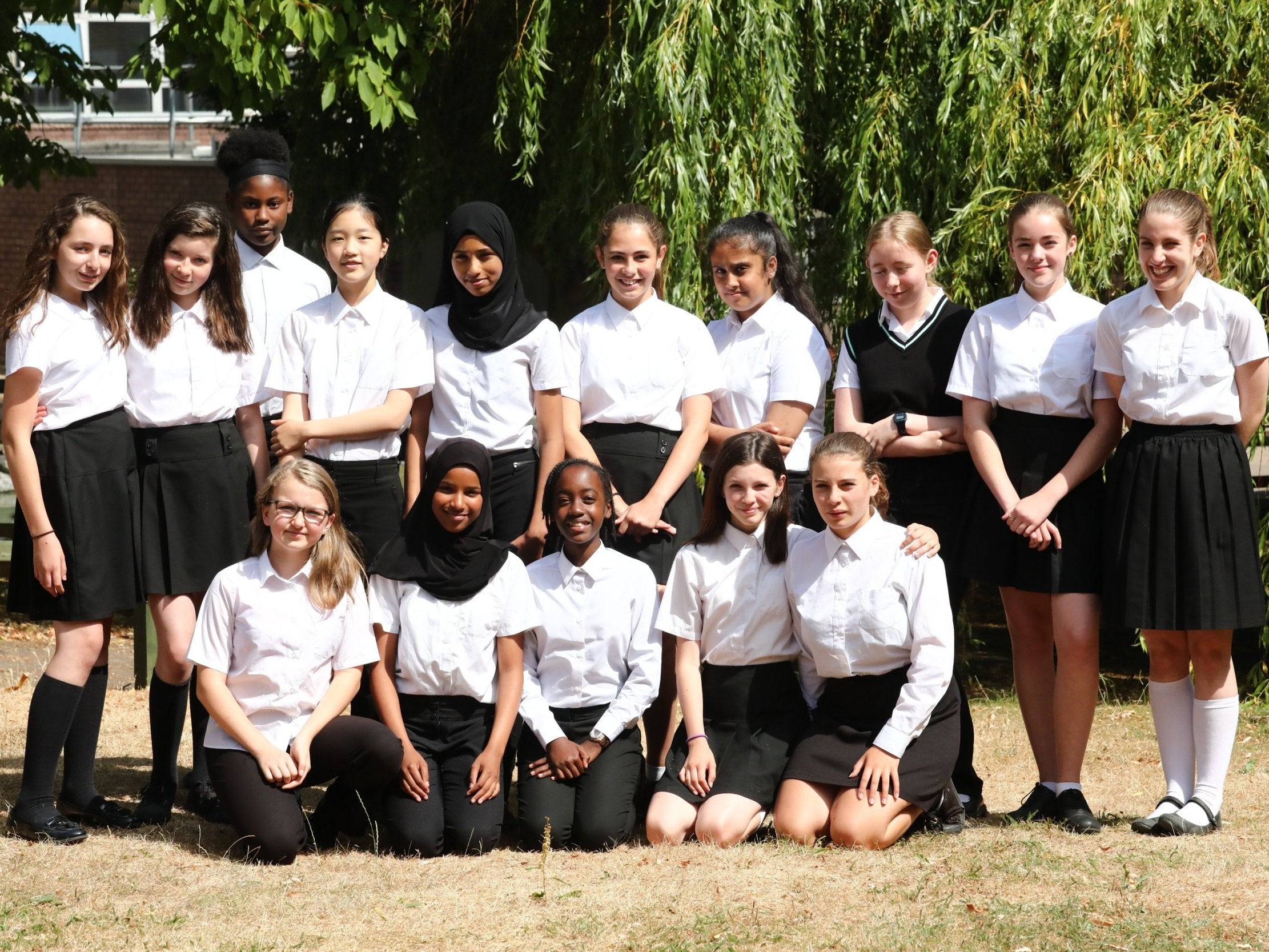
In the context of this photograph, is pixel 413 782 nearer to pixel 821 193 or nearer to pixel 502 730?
pixel 502 730

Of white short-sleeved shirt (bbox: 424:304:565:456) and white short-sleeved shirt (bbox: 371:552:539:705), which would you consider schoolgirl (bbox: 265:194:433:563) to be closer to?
white short-sleeved shirt (bbox: 424:304:565:456)

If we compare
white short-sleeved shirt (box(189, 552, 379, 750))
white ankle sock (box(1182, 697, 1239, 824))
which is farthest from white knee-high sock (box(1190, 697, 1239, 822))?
white short-sleeved shirt (box(189, 552, 379, 750))

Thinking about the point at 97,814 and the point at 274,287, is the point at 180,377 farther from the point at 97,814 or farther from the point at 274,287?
the point at 97,814

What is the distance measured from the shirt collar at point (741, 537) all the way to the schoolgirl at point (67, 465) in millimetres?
1850

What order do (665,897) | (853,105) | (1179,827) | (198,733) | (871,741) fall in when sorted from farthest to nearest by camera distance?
(853,105), (198,733), (871,741), (1179,827), (665,897)

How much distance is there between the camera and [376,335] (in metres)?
4.73

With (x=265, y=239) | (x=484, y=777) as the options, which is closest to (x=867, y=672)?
(x=484, y=777)

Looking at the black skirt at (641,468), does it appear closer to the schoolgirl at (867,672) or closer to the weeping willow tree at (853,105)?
the schoolgirl at (867,672)

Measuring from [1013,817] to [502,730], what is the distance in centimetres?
162

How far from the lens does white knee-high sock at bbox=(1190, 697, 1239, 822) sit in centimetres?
439

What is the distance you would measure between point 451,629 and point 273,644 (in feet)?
1.75

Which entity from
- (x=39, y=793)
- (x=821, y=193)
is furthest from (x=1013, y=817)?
(x=821, y=193)

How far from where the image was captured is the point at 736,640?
4613 mm

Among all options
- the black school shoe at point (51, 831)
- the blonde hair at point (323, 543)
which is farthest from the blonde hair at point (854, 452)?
the black school shoe at point (51, 831)
